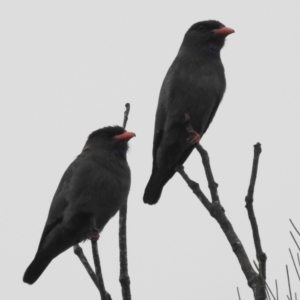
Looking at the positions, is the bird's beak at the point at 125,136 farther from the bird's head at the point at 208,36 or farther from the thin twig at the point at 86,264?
the thin twig at the point at 86,264

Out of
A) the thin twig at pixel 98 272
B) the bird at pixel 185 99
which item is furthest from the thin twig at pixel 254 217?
the bird at pixel 185 99

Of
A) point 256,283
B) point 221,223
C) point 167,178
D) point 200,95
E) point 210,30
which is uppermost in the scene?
point 210,30

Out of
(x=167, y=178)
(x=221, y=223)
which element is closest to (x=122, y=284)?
(x=221, y=223)

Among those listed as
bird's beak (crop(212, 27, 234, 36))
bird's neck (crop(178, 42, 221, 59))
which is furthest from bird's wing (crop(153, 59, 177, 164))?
bird's beak (crop(212, 27, 234, 36))

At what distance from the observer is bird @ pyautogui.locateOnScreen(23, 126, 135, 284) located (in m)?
5.91

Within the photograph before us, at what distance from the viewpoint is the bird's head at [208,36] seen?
23.9 feet

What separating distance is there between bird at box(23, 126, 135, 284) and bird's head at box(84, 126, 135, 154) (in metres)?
0.09

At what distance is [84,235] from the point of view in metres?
6.02

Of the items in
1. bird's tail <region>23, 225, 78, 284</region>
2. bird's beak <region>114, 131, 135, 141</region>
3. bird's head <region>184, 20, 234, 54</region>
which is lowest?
bird's tail <region>23, 225, 78, 284</region>

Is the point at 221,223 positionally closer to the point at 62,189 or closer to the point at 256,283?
the point at 256,283

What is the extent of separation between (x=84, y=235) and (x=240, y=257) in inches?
119

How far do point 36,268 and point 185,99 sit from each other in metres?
2.23

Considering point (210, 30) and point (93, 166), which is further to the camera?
point (210, 30)

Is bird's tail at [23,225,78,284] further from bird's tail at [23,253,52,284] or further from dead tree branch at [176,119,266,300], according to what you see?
dead tree branch at [176,119,266,300]
